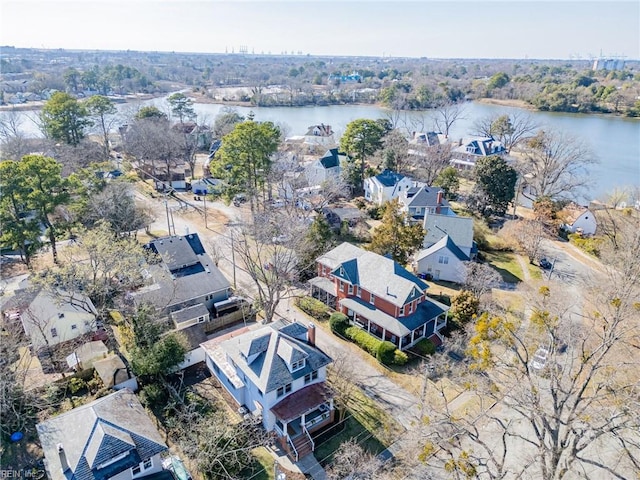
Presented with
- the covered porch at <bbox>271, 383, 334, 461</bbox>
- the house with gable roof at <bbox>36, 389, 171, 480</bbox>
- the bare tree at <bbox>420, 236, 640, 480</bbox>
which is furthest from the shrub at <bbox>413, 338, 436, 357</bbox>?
the house with gable roof at <bbox>36, 389, 171, 480</bbox>

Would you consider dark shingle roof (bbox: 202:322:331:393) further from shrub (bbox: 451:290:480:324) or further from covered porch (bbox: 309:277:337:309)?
shrub (bbox: 451:290:480:324)

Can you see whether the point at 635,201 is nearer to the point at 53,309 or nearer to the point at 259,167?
the point at 259,167

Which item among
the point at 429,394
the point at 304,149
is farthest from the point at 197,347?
the point at 304,149

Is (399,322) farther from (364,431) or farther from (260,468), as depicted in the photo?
(260,468)

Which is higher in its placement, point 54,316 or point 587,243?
point 54,316

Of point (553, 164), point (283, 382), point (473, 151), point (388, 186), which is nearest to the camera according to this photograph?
point (283, 382)

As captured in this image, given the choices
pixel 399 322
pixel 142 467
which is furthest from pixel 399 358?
pixel 142 467

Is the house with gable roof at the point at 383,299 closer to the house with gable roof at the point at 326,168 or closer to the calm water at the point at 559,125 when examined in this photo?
the house with gable roof at the point at 326,168

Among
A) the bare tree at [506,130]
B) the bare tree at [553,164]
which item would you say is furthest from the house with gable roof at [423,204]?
the bare tree at [506,130]
